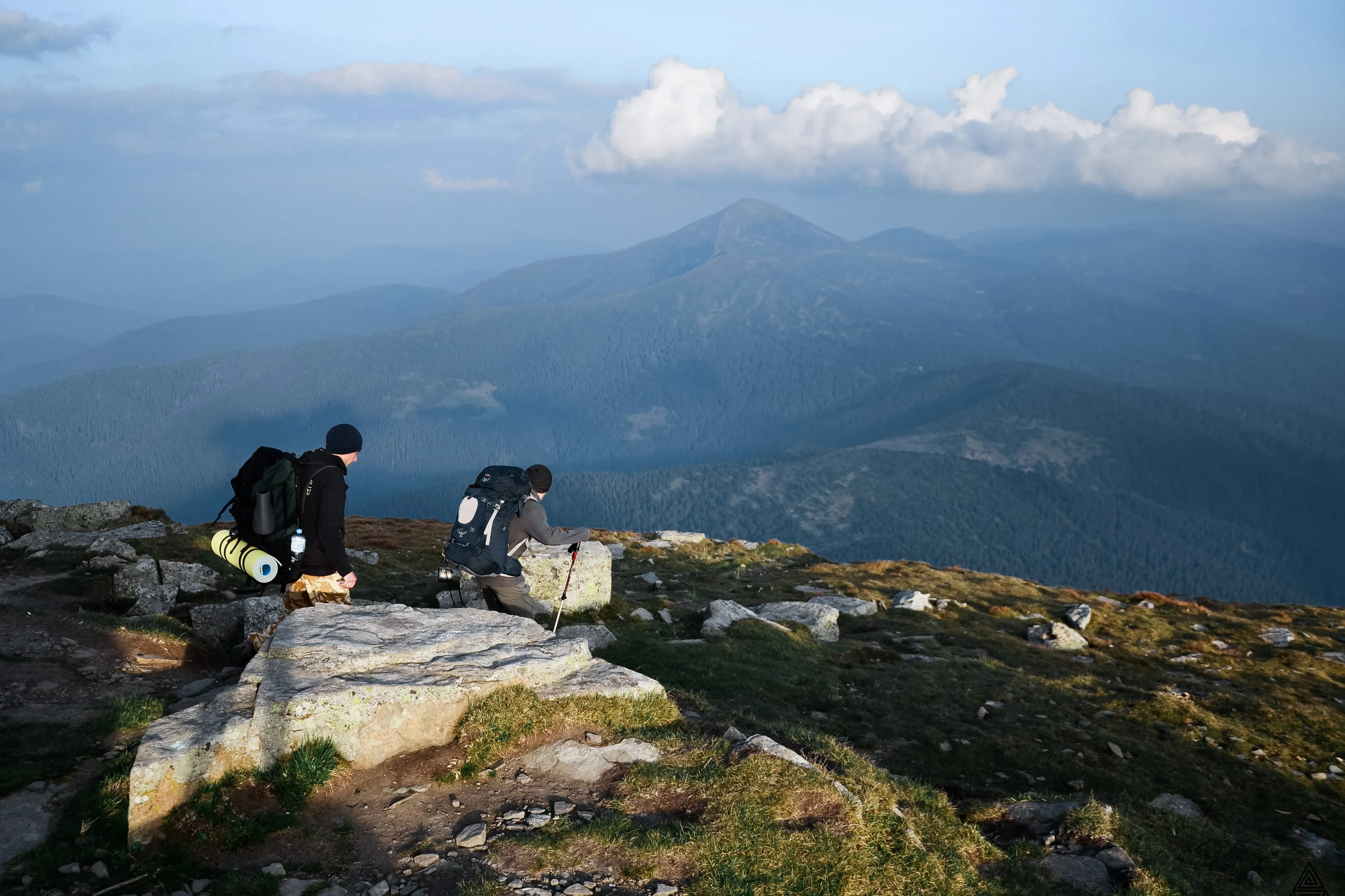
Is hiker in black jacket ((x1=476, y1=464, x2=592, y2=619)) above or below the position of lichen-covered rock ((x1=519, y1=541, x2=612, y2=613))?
above

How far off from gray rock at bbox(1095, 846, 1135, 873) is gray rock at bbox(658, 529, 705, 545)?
3816cm

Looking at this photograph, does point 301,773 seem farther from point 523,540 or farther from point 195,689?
point 523,540

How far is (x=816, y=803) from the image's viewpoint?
32.3ft

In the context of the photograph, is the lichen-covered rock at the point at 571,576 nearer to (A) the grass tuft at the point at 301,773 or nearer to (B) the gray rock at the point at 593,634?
(B) the gray rock at the point at 593,634

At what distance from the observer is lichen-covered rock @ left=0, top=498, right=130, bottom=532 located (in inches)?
1283

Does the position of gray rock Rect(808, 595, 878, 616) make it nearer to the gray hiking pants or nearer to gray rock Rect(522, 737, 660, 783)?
the gray hiking pants

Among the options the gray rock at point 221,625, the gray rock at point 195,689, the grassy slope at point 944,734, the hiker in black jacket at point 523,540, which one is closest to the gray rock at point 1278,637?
the grassy slope at point 944,734

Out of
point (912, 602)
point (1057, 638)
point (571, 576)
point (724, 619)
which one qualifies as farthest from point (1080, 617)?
point (571, 576)

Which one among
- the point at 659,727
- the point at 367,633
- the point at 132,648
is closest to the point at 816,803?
the point at 659,727

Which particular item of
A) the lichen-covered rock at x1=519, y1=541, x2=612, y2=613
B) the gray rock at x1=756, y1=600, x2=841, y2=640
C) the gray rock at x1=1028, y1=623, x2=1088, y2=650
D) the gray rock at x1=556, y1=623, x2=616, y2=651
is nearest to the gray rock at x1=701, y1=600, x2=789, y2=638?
the gray rock at x1=756, y1=600, x2=841, y2=640

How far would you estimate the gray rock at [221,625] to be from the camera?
627 inches

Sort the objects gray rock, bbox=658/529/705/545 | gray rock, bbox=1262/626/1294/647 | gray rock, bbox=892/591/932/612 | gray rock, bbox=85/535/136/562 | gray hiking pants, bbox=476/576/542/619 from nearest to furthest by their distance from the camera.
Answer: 1. gray hiking pants, bbox=476/576/542/619
2. gray rock, bbox=85/535/136/562
3. gray rock, bbox=1262/626/1294/647
4. gray rock, bbox=892/591/932/612
5. gray rock, bbox=658/529/705/545

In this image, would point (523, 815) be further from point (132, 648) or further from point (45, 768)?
point (132, 648)

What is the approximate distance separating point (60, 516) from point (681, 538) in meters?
32.9
